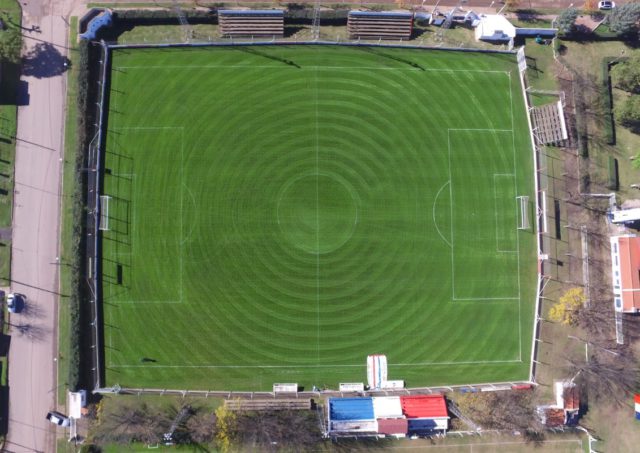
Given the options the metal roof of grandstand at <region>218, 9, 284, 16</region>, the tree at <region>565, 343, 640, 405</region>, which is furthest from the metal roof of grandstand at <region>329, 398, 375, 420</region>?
the metal roof of grandstand at <region>218, 9, 284, 16</region>

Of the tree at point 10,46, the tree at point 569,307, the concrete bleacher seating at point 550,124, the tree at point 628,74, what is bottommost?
the tree at point 569,307

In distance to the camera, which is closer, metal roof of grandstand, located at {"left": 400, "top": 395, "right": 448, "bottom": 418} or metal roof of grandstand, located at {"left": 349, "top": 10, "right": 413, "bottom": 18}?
metal roof of grandstand, located at {"left": 400, "top": 395, "right": 448, "bottom": 418}

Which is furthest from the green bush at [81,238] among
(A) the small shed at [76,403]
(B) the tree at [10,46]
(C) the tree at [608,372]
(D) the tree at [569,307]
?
(C) the tree at [608,372]

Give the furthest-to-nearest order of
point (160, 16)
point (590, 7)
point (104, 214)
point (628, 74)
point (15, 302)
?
1. point (590, 7)
2. point (160, 16)
3. point (628, 74)
4. point (104, 214)
5. point (15, 302)

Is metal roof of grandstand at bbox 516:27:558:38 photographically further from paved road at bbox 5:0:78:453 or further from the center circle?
paved road at bbox 5:0:78:453

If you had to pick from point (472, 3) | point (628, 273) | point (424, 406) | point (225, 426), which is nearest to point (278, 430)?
point (225, 426)

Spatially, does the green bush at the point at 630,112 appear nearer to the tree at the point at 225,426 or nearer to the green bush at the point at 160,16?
the green bush at the point at 160,16

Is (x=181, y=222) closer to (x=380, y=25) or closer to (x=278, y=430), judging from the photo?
(x=278, y=430)
